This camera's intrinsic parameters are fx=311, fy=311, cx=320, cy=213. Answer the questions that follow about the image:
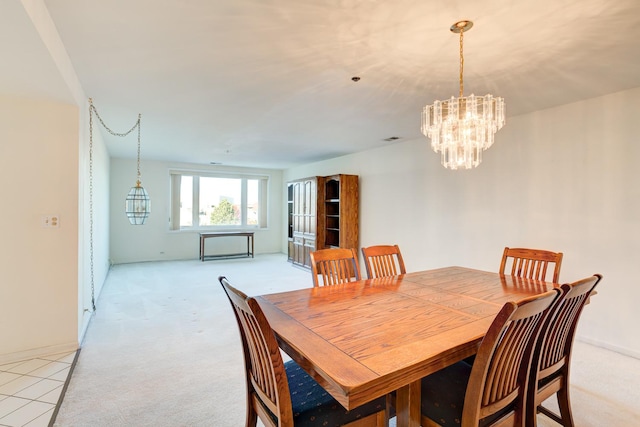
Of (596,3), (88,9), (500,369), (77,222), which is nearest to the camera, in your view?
(500,369)

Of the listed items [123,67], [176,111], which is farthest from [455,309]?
[176,111]

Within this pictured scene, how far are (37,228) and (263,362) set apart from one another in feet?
8.50

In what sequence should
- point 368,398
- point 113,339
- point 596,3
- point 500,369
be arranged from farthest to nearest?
point 113,339 < point 596,3 < point 500,369 < point 368,398

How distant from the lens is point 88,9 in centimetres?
167

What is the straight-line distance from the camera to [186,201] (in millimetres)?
7582

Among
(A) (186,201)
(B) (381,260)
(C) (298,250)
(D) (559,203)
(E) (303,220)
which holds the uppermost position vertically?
(A) (186,201)

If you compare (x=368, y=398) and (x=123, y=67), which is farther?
(x=123, y=67)

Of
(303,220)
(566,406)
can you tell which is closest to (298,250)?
(303,220)

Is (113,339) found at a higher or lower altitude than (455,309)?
lower

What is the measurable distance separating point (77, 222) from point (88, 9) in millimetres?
1808

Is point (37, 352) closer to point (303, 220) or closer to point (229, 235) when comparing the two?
point (303, 220)

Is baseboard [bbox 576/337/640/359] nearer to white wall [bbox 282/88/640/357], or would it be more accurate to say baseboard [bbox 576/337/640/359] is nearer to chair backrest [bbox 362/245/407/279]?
white wall [bbox 282/88/640/357]

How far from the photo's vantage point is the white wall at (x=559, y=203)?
2.75 meters

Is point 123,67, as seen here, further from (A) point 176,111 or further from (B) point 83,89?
(A) point 176,111
